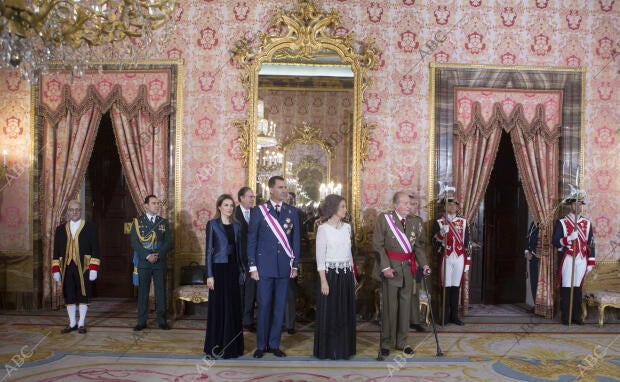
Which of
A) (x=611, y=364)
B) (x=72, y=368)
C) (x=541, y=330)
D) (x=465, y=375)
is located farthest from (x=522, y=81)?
(x=72, y=368)

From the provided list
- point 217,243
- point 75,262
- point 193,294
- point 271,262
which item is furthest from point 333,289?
point 75,262

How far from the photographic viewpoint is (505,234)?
8219 millimetres

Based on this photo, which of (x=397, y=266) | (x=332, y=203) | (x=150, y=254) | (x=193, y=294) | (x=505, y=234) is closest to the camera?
(x=332, y=203)

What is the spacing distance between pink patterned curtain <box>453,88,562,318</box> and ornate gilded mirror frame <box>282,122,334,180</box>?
1498mm

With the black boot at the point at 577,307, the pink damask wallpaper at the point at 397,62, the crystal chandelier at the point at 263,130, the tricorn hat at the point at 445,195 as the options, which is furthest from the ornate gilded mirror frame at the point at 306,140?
the black boot at the point at 577,307

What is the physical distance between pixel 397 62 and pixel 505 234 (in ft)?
10.4

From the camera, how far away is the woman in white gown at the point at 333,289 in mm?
4754

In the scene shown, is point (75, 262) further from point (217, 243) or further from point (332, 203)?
point (332, 203)

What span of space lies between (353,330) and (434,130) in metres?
2.83

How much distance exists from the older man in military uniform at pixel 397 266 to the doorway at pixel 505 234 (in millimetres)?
3463

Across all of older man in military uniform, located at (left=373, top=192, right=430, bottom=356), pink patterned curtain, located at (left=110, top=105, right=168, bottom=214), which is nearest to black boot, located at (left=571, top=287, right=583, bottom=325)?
older man in military uniform, located at (left=373, top=192, right=430, bottom=356)

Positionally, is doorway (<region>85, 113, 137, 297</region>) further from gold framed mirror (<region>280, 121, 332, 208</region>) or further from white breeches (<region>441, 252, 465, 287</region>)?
white breeches (<region>441, 252, 465, 287</region>)

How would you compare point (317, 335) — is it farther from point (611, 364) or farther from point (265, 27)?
point (265, 27)

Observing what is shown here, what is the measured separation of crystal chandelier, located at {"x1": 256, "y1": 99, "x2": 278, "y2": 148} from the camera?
21.7 feet
